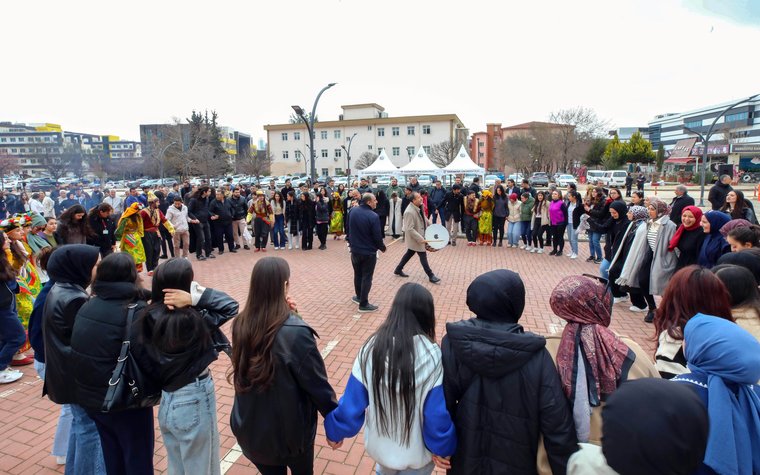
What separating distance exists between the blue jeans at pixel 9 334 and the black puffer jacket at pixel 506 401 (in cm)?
481

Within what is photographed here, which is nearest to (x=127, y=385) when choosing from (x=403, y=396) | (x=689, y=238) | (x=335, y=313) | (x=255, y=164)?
(x=403, y=396)

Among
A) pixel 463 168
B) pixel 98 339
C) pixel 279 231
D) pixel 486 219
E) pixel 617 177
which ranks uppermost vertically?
pixel 463 168

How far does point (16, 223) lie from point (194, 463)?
4.98m

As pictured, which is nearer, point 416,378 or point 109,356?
point 416,378

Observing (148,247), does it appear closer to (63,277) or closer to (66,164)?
(63,277)

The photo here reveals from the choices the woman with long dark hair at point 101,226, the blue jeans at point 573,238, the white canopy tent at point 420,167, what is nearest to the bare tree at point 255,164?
the white canopy tent at point 420,167

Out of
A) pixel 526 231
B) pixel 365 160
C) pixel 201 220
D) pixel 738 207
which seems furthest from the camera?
pixel 365 160

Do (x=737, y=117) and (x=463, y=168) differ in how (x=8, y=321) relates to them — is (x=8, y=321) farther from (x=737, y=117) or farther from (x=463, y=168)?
(x=737, y=117)

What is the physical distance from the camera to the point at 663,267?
19.3 feet

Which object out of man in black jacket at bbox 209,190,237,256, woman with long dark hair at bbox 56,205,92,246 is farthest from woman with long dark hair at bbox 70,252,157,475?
man in black jacket at bbox 209,190,237,256

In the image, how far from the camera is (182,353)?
2361mm

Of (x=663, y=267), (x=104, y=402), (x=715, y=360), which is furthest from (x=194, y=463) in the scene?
(x=663, y=267)

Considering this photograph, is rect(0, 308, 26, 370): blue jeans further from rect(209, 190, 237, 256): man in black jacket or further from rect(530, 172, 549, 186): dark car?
rect(530, 172, 549, 186): dark car

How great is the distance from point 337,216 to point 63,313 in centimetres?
1150
